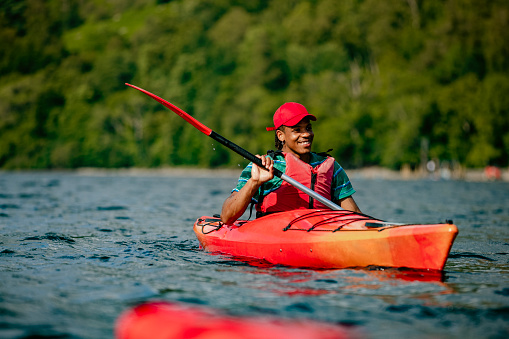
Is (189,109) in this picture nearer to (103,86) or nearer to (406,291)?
(103,86)

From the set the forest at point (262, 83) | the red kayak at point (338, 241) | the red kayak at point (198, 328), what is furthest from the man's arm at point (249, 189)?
the forest at point (262, 83)

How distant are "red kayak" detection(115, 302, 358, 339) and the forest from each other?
5045cm

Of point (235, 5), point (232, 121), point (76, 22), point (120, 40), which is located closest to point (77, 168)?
point (232, 121)

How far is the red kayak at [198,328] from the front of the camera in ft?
8.28

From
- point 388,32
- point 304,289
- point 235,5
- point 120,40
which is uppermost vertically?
point 235,5

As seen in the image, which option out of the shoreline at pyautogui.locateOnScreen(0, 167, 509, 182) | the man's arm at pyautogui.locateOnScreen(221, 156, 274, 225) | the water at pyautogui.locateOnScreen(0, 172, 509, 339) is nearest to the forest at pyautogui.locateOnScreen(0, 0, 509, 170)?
the shoreline at pyautogui.locateOnScreen(0, 167, 509, 182)

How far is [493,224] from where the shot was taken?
1068 cm

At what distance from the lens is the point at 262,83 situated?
7600 cm

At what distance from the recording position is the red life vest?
582 centimetres

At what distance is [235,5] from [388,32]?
151ft

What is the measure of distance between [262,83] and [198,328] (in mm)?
74388

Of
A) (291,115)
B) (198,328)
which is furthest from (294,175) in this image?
(198,328)

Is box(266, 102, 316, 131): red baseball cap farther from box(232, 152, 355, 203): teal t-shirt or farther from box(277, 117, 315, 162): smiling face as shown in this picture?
box(232, 152, 355, 203): teal t-shirt

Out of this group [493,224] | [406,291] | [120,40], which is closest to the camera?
[406,291]
